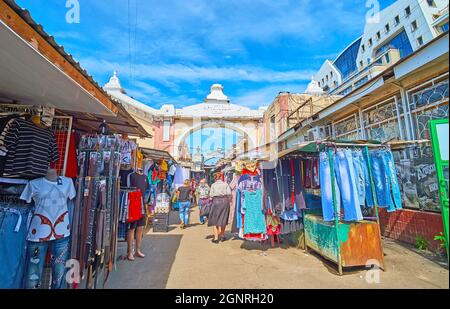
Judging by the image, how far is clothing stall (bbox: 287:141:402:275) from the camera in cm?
340

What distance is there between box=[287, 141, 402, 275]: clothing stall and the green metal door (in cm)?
181

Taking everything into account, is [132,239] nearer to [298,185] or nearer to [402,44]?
[298,185]

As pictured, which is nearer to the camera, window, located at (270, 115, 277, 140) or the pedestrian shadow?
the pedestrian shadow

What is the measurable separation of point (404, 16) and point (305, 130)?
57.4ft

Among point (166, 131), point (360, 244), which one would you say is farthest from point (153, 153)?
point (166, 131)

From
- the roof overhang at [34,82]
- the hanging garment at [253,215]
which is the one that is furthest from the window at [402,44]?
the roof overhang at [34,82]

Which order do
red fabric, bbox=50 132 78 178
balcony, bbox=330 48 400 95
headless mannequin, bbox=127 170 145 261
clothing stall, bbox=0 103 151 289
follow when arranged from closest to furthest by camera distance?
clothing stall, bbox=0 103 151 289, red fabric, bbox=50 132 78 178, headless mannequin, bbox=127 170 145 261, balcony, bbox=330 48 400 95

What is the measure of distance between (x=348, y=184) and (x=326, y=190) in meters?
0.39

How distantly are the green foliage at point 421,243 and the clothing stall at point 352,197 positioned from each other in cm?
132

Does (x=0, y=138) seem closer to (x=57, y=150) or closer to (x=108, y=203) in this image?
(x=57, y=150)

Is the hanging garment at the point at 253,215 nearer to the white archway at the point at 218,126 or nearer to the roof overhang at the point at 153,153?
the roof overhang at the point at 153,153

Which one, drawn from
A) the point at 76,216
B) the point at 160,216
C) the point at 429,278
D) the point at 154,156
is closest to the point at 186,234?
the point at 160,216

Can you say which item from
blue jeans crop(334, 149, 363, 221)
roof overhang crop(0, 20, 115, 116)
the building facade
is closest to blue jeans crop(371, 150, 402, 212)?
the building facade

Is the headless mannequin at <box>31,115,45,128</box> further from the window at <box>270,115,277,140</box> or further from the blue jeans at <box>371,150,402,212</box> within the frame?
the window at <box>270,115,277,140</box>
